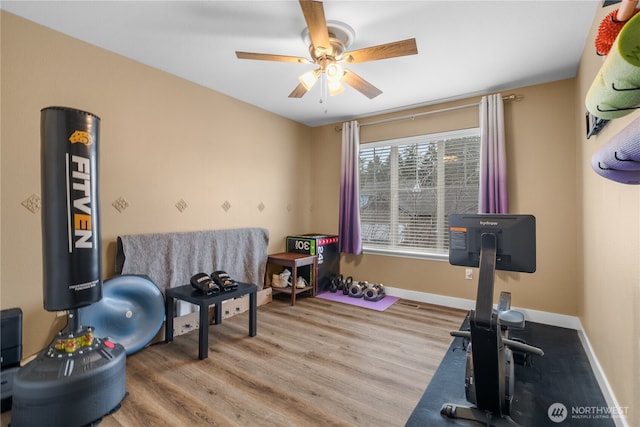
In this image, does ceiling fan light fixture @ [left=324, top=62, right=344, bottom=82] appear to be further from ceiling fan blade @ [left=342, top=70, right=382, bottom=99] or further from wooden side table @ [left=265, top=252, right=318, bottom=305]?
wooden side table @ [left=265, top=252, right=318, bottom=305]

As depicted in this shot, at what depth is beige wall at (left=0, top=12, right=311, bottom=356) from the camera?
2.12m

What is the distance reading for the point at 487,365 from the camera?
5.32 feet

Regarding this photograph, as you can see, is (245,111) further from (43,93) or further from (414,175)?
(414,175)

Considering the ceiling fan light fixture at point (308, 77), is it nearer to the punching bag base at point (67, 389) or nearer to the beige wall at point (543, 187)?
the beige wall at point (543, 187)

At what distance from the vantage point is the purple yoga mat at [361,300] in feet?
12.4

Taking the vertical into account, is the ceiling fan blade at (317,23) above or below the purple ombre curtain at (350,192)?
above

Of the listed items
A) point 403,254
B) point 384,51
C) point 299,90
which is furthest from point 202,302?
point 403,254

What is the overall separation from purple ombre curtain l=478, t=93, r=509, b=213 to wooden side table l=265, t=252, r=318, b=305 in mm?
2196

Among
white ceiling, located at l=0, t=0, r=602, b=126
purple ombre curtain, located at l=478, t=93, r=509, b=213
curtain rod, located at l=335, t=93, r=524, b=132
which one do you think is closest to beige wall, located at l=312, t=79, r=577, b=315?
curtain rod, located at l=335, t=93, r=524, b=132

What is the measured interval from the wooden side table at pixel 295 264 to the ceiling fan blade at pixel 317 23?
2.46 metres

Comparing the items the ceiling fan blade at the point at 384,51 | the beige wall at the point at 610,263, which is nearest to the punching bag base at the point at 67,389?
the ceiling fan blade at the point at 384,51

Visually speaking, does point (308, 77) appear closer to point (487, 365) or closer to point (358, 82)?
point (358, 82)

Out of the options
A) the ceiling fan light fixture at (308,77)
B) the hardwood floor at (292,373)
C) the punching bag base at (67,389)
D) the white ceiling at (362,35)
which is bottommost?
the hardwood floor at (292,373)

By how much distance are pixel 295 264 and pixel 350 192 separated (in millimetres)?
1348
